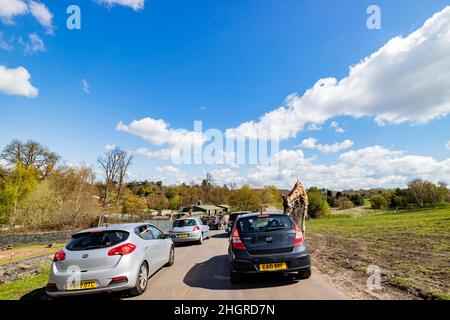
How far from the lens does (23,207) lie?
27.8 metres

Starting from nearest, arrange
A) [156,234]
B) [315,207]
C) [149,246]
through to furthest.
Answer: [149,246] → [156,234] → [315,207]

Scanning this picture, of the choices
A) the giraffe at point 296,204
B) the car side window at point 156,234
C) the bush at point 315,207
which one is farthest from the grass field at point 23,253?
the bush at point 315,207

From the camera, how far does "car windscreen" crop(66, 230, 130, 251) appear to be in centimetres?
545

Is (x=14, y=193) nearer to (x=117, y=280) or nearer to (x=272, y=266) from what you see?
(x=117, y=280)

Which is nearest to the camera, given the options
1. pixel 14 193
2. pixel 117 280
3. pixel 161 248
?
pixel 117 280

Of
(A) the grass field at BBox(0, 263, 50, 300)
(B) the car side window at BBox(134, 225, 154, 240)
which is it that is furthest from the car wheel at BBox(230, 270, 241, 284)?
(A) the grass field at BBox(0, 263, 50, 300)

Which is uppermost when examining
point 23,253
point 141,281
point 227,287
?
point 141,281

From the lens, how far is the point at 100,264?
5.14m

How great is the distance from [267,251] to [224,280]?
152 centimetres

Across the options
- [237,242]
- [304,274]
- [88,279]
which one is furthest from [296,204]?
[88,279]

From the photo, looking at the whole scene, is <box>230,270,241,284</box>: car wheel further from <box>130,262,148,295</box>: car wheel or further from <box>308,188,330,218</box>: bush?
<box>308,188,330,218</box>: bush

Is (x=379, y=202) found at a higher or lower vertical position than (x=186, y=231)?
lower

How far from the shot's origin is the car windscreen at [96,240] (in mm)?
5449
